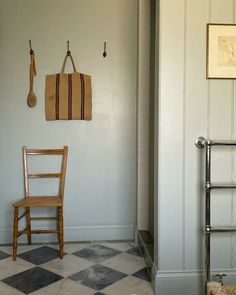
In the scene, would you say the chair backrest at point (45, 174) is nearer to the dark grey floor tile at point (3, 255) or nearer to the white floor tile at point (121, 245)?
the dark grey floor tile at point (3, 255)

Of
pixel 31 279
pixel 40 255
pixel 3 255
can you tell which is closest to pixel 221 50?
pixel 31 279

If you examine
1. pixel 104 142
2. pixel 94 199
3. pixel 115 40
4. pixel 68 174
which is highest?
pixel 115 40

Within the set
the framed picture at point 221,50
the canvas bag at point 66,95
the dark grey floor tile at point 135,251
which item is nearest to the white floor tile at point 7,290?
the dark grey floor tile at point 135,251

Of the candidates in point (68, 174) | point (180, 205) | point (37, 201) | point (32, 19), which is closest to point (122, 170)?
point (68, 174)

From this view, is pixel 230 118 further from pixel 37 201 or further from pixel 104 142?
pixel 37 201

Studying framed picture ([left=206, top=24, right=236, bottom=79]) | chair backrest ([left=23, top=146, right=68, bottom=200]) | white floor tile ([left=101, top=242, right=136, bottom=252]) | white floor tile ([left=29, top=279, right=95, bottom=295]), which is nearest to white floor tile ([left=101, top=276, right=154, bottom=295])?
white floor tile ([left=29, top=279, right=95, bottom=295])

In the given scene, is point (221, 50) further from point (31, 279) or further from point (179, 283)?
point (31, 279)

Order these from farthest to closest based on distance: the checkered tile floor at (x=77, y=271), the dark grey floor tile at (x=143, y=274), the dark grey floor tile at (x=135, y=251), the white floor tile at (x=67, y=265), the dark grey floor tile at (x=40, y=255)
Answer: the dark grey floor tile at (x=135, y=251), the dark grey floor tile at (x=40, y=255), the white floor tile at (x=67, y=265), the dark grey floor tile at (x=143, y=274), the checkered tile floor at (x=77, y=271)

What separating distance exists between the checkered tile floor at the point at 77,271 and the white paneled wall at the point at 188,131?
33cm

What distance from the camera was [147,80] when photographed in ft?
9.30

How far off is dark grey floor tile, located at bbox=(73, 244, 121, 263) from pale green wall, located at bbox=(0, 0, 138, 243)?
7.8 inches

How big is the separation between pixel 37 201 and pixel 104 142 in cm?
79

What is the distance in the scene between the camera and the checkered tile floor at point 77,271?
6.70 ft

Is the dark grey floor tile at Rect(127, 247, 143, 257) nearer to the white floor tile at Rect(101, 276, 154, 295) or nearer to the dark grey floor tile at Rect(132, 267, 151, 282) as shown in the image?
the dark grey floor tile at Rect(132, 267, 151, 282)
